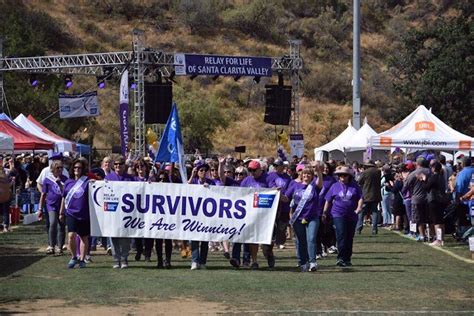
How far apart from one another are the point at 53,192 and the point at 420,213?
26.5 ft

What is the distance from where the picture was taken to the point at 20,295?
512 inches

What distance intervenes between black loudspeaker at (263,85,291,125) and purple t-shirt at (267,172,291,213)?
2191 centimetres

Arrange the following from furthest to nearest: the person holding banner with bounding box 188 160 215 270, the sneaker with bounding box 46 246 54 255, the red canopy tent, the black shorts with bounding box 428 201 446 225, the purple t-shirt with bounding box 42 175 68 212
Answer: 1. the red canopy tent
2. the black shorts with bounding box 428 201 446 225
3. the sneaker with bounding box 46 246 54 255
4. the purple t-shirt with bounding box 42 175 68 212
5. the person holding banner with bounding box 188 160 215 270

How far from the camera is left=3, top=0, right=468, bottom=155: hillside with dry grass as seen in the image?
66.9 m

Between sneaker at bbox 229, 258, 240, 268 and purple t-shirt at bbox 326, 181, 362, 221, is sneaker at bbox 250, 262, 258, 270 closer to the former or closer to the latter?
sneaker at bbox 229, 258, 240, 268

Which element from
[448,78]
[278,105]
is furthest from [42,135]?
[448,78]

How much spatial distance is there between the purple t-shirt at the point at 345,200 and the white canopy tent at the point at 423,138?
479 inches

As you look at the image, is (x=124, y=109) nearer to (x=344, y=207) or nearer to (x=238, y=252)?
(x=238, y=252)

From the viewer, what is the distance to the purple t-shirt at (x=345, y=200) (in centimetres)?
1634

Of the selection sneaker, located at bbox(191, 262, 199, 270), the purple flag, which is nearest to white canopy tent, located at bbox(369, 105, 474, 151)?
the purple flag

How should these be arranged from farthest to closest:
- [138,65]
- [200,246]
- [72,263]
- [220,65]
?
[220,65]
[138,65]
[200,246]
[72,263]

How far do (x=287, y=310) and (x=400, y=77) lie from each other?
6090 centimetres

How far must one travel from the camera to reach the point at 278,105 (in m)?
40.2

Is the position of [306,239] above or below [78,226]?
below
